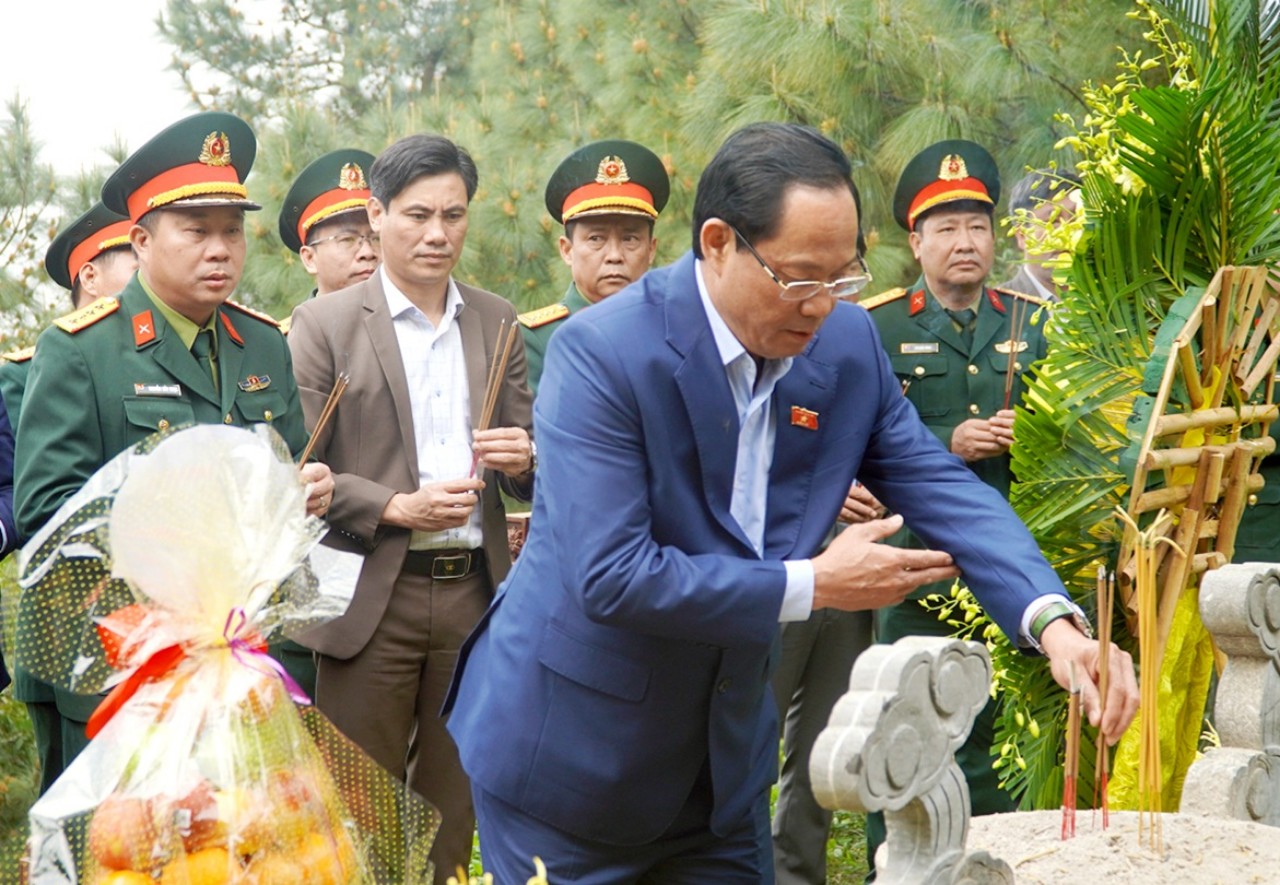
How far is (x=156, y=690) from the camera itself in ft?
7.22

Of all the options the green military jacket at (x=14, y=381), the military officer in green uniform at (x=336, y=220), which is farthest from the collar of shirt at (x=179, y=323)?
the military officer in green uniform at (x=336, y=220)

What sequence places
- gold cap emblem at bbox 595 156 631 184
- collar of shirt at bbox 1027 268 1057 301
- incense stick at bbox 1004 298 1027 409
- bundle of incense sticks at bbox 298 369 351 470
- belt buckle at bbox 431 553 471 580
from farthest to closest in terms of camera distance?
1. collar of shirt at bbox 1027 268 1057 301
2. gold cap emblem at bbox 595 156 631 184
3. incense stick at bbox 1004 298 1027 409
4. belt buckle at bbox 431 553 471 580
5. bundle of incense sticks at bbox 298 369 351 470

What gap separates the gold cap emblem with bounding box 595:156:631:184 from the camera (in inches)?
187

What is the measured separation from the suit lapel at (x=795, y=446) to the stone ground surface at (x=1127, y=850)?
1.94 feet

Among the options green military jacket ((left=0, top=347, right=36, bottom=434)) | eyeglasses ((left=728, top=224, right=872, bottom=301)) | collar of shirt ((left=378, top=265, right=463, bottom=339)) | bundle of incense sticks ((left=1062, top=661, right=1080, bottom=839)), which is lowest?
bundle of incense sticks ((left=1062, top=661, right=1080, bottom=839))

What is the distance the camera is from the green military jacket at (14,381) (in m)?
4.19

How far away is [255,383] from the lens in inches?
138

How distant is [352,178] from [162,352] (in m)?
2.07

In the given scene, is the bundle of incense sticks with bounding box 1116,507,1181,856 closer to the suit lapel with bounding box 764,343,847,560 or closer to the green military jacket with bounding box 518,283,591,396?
the suit lapel with bounding box 764,343,847,560

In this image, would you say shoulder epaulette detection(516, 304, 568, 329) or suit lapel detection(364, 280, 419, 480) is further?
shoulder epaulette detection(516, 304, 568, 329)

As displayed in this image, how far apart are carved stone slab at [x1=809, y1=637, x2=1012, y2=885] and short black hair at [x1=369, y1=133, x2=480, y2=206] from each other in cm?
241

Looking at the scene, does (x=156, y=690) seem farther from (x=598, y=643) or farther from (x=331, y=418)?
(x=331, y=418)

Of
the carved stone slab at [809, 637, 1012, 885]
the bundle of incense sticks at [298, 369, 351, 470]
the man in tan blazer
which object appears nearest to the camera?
the carved stone slab at [809, 637, 1012, 885]

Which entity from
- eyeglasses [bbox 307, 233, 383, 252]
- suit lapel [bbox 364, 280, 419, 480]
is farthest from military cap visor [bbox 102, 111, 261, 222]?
eyeglasses [bbox 307, 233, 383, 252]
